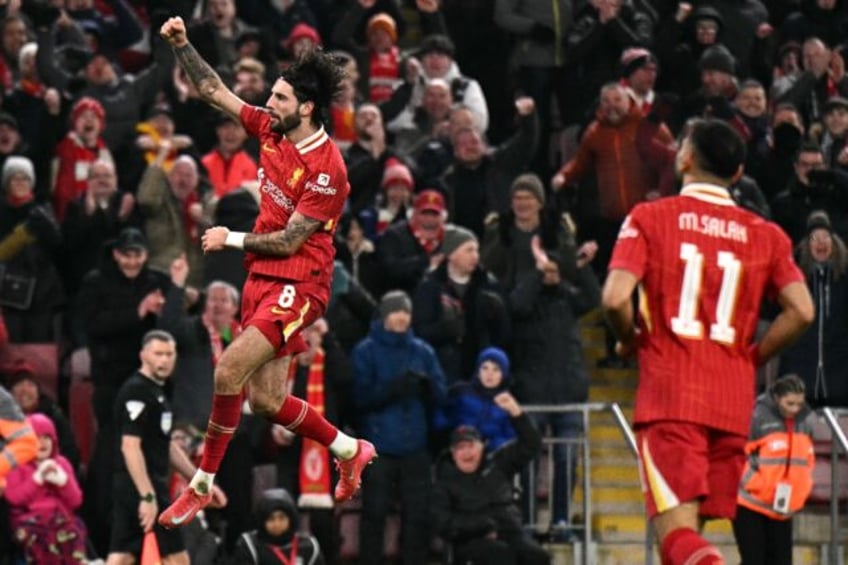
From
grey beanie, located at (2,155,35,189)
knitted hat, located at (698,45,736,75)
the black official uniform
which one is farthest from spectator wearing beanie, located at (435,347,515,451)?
knitted hat, located at (698,45,736,75)

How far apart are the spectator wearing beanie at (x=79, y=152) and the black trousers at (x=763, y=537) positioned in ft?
18.5

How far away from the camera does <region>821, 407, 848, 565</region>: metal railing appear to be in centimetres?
1673

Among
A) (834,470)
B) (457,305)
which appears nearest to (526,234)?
(457,305)

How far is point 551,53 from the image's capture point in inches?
795

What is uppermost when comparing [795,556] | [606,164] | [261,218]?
[606,164]

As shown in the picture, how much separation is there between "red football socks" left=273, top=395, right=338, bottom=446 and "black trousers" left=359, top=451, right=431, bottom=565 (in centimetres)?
459

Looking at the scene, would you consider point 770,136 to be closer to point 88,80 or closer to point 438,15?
point 438,15

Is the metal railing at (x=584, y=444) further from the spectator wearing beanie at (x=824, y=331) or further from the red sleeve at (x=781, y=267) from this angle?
the red sleeve at (x=781, y=267)

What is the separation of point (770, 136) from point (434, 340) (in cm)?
440

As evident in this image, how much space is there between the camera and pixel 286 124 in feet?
35.5

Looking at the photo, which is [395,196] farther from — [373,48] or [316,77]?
[316,77]

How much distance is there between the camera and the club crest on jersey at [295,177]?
10.8 meters

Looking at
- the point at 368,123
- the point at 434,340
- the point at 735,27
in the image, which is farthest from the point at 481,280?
the point at 735,27

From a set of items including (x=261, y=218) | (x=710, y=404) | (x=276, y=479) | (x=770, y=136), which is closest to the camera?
(x=710, y=404)
